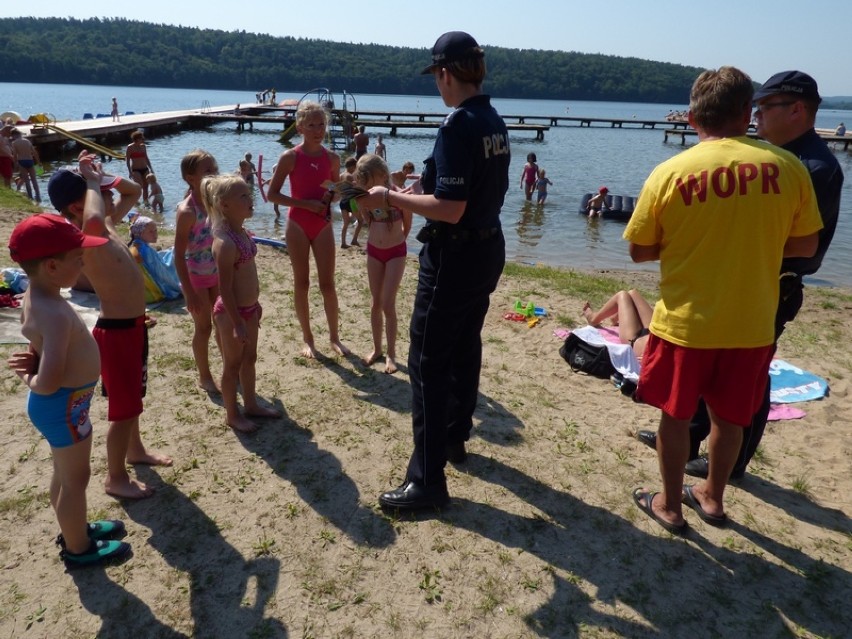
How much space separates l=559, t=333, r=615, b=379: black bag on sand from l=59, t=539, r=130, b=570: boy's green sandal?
3.75 meters

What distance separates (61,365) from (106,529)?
104 centimetres

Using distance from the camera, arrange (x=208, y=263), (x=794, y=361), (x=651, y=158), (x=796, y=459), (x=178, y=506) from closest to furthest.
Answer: (x=178, y=506) < (x=796, y=459) < (x=208, y=263) < (x=794, y=361) < (x=651, y=158)

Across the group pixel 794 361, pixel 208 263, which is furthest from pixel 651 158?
pixel 208 263

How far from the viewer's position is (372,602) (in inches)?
104

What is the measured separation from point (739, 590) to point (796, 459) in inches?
62.8

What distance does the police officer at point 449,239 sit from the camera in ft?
9.04

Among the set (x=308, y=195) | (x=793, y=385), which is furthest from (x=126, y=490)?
(x=793, y=385)

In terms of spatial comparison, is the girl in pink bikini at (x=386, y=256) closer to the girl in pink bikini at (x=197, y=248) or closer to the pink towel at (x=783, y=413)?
the girl in pink bikini at (x=197, y=248)

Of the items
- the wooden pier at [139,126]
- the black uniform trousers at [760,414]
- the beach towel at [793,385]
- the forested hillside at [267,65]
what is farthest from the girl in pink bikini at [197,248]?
the forested hillside at [267,65]

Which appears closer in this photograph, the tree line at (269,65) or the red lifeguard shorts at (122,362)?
the red lifeguard shorts at (122,362)

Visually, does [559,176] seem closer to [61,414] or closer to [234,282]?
[234,282]

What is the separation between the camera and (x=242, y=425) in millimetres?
4012

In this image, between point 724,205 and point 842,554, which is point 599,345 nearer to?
point 842,554

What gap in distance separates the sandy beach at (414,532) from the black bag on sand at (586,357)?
0.82 feet
